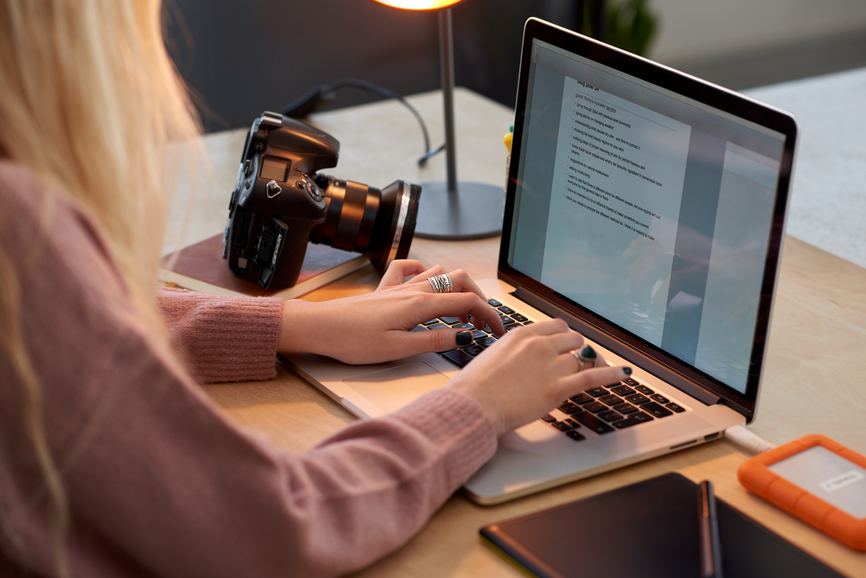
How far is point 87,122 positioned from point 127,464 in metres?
0.21

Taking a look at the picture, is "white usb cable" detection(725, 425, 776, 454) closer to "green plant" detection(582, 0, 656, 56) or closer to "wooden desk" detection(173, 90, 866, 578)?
"wooden desk" detection(173, 90, 866, 578)

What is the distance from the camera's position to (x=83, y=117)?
1.56 ft

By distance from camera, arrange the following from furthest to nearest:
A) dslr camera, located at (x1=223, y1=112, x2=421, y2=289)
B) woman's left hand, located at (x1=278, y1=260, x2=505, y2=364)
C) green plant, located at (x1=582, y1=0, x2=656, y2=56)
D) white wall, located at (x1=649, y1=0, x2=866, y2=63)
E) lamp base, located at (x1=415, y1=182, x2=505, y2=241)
→ 1. white wall, located at (x1=649, y1=0, x2=866, y2=63)
2. green plant, located at (x1=582, y1=0, x2=656, y2=56)
3. lamp base, located at (x1=415, y1=182, x2=505, y2=241)
4. dslr camera, located at (x1=223, y1=112, x2=421, y2=289)
5. woman's left hand, located at (x1=278, y1=260, x2=505, y2=364)

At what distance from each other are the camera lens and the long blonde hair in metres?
0.43

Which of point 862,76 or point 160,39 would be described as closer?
point 160,39

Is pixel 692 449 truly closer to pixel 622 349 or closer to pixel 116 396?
pixel 622 349

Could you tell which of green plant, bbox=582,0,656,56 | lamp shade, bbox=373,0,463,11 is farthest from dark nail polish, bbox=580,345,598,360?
green plant, bbox=582,0,656,56

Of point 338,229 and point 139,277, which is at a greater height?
point 139,277

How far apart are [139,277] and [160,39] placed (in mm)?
178

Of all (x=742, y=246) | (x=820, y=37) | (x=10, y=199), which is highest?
(x=10, y=199)

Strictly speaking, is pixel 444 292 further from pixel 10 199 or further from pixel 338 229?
pixel 10 199

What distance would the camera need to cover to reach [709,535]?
575 millimetres

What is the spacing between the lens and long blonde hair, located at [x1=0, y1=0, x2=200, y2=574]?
0.44 m

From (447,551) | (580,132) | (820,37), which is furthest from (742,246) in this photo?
(820,37)
